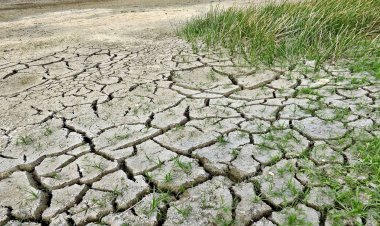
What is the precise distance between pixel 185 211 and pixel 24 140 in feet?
4.18

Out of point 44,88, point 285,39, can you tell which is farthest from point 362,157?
point 44,88

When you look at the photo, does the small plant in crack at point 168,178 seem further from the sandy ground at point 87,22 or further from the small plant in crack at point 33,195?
the sandy ground at point 87,22

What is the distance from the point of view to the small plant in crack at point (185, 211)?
6.13 ft

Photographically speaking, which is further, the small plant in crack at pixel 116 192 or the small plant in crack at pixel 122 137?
the small plant in crack at pixel 122 137

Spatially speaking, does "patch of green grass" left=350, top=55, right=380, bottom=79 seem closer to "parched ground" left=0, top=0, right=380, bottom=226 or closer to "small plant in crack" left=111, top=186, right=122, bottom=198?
"parched ground" left=0, top=0, right=380, bottom=226

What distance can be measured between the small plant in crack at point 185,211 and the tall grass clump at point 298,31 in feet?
7.04

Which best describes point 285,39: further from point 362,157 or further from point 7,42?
point 7,42

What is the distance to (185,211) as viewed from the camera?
1.88 meters

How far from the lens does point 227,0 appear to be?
27.5 ft

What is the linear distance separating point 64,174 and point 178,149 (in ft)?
2.08

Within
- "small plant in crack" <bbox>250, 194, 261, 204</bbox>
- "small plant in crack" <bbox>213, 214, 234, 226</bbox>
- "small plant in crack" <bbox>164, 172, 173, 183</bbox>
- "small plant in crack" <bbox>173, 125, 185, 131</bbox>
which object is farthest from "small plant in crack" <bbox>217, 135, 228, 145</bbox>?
"small plant in crack" <bbox>213, 214, 234, 226</bbox>

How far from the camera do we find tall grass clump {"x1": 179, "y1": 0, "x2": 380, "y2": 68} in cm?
386

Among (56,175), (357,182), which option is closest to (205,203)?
(357,182)

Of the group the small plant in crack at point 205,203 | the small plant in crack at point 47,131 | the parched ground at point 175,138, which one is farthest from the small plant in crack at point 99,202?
the small plant in crack at point 47,131
